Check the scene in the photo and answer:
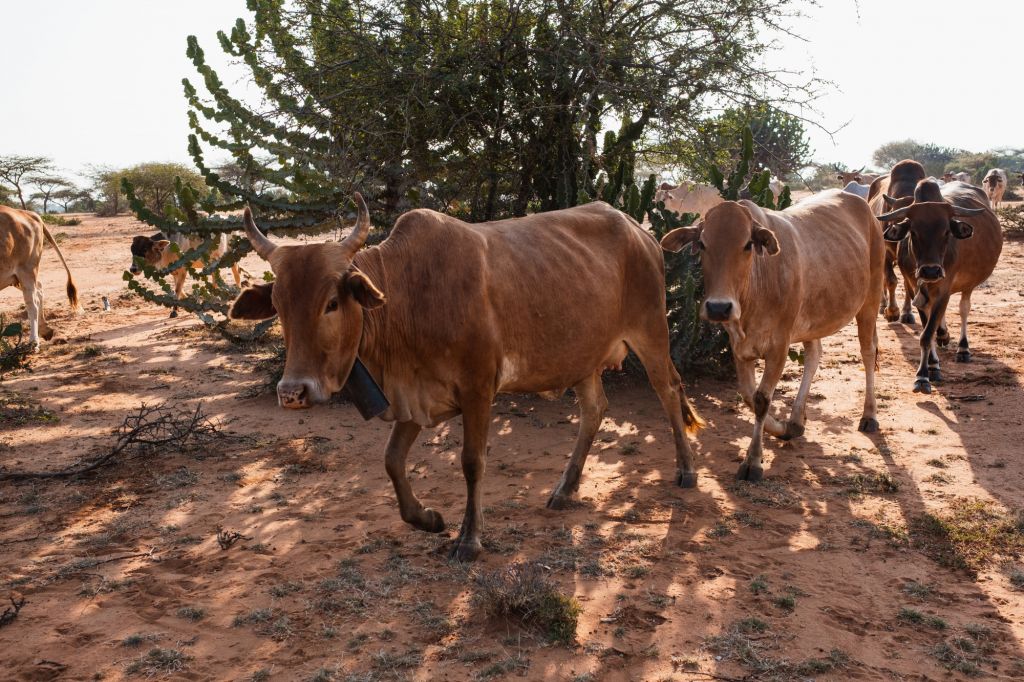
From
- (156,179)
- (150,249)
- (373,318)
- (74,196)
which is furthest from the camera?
(74,196)

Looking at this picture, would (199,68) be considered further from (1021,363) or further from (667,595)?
(1021,363)

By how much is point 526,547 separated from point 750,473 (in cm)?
198

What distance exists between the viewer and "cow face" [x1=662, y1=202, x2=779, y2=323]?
5824 millimetres

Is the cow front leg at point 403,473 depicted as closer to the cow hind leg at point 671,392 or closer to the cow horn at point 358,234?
the cow horn at point 358,234

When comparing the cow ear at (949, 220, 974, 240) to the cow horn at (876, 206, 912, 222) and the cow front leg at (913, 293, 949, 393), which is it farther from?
the cow front leg at (913, 293, 949, 393)

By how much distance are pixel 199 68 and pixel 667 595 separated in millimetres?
6687

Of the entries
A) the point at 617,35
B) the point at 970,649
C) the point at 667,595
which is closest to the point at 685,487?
the point at 667,595

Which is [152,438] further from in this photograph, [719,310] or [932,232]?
[932,232]

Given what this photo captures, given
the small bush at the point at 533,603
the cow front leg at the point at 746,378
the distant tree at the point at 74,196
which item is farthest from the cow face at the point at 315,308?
the distant tree at the point at 74,196

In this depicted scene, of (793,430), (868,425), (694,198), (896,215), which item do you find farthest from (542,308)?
(694,198)

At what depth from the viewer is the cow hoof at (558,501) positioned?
5.79 m

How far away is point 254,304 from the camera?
452 cm

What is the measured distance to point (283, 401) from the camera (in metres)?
4.07

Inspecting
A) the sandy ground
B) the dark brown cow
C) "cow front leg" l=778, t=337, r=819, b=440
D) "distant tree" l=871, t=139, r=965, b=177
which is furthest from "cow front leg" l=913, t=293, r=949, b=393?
"distant tree" l=871, t=139, r=965, b=177
